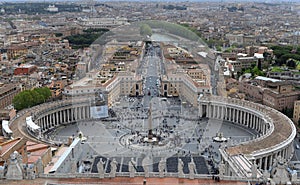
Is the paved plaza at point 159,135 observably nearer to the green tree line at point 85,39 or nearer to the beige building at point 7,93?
the beige building at point 7,93

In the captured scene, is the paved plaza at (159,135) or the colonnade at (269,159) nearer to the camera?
the colonnade at (269,159)

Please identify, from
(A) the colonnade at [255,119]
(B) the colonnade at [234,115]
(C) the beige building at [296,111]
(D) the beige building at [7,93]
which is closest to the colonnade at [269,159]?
(A) the colonnade at [255,119]

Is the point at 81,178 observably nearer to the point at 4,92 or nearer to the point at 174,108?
the point at 174,108

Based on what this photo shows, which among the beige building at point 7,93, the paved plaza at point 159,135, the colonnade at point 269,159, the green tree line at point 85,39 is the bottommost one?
the paved plaza at point 159,135

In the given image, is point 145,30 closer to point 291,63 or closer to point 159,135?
point 159,135

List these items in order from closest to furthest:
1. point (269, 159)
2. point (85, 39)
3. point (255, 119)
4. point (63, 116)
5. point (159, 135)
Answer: point (269, 159)
point (159, 135)
point (255, 119)
point (63, 116)
point (85, 39)

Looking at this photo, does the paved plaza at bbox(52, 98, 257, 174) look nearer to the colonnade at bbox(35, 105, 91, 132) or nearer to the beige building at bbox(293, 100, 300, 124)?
the colonnade at bbox(35, 105, 91, 132)

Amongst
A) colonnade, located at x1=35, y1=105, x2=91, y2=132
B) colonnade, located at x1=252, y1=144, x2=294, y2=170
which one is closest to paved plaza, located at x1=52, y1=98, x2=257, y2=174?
colonnade, located at x1=35, y1=105, x2=91, y2=132

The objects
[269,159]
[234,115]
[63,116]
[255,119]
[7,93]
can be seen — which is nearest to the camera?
[269,159]


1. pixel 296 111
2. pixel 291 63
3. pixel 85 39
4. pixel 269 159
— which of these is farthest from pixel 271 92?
pixel 85 39
